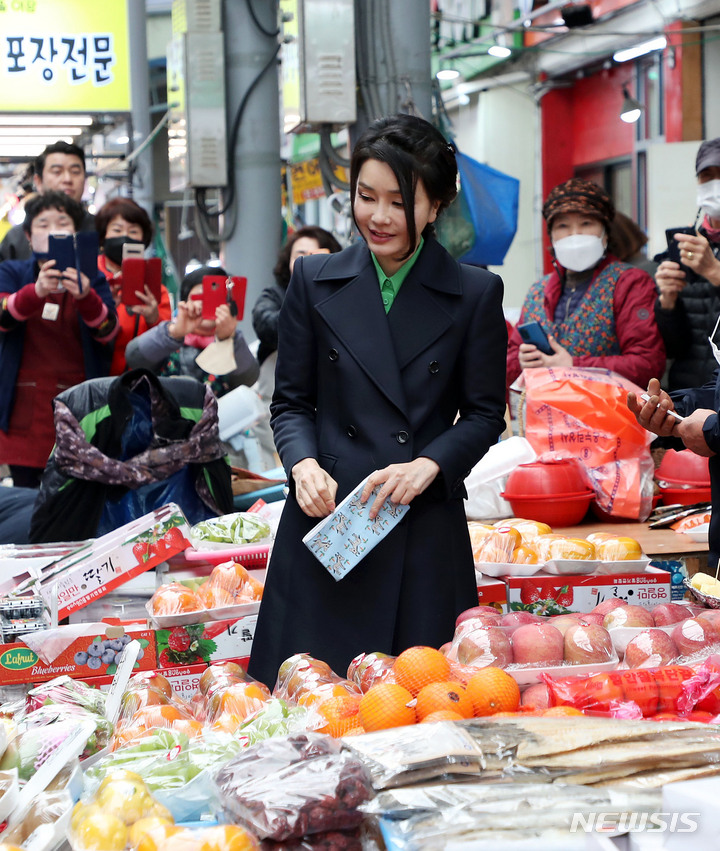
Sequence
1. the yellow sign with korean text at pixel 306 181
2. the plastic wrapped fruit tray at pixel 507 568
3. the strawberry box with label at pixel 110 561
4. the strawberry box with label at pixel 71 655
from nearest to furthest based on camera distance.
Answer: the strawberry box with label at pixel 71 655, the strawberry box with label at pixel 110 561, the plastic wrapped fruit tray at pixel 507 568, the yellow sign with korean text at pixel 306 181

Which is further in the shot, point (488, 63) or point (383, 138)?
point (488, 63)

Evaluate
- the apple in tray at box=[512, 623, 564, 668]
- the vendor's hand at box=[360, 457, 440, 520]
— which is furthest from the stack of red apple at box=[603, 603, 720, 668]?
the vendor's hand at box=[360, 457, 440, 520]

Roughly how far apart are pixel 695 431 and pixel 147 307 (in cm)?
278

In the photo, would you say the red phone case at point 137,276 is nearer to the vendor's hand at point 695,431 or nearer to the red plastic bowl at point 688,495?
the red plastic bowl at point 688,495

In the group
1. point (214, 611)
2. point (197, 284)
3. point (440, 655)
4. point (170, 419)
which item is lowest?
point (214, 611)

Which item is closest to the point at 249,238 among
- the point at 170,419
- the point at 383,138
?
the point at 170,419

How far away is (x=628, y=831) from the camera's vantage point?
126cm

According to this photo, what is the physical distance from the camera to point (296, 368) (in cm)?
233

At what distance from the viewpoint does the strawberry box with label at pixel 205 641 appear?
2568mm

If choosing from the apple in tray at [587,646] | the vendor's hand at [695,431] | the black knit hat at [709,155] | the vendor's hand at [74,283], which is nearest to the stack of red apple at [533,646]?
the apple in tray at [587,646]

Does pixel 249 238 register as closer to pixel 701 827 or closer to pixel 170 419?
pixel 170 419

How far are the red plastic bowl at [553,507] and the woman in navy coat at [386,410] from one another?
1.28 meters

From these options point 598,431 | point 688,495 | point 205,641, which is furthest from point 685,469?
point 205,641

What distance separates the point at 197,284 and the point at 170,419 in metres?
1.34
